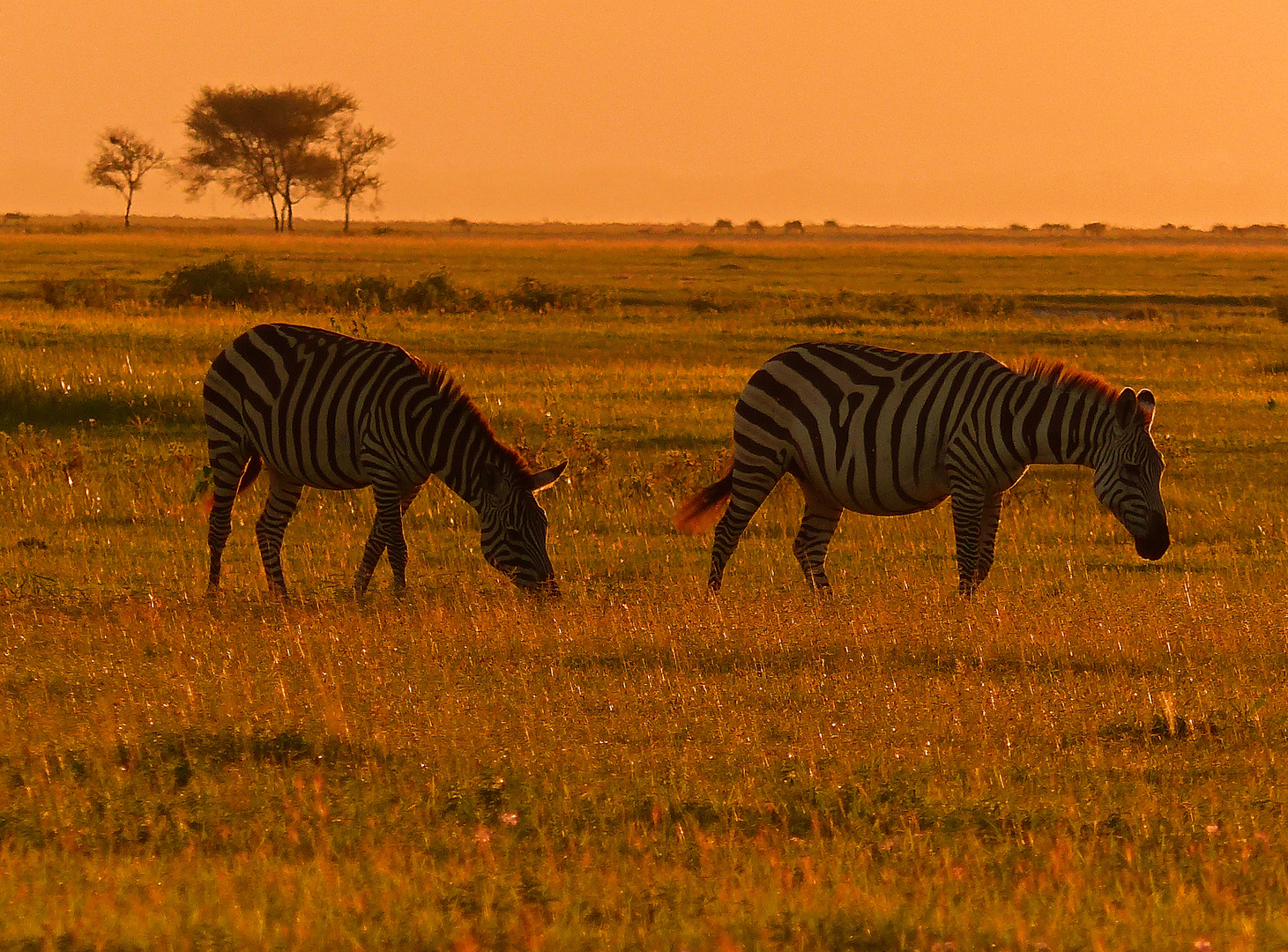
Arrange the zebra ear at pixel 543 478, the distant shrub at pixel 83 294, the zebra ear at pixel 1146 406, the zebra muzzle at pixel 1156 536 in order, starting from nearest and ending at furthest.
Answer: the zebra muzzle at pixel 1156 536 < the zebra ear at pixel 1146 406 < the zebra ear at pixel 543 478 < the distant shrub at pixel 83 294

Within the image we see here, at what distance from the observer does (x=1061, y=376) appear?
11.5 metres

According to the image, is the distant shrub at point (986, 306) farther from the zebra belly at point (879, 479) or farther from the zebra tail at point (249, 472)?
the zebra tail at point (249, 472)

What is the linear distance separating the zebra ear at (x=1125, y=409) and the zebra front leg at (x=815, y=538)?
2.17m

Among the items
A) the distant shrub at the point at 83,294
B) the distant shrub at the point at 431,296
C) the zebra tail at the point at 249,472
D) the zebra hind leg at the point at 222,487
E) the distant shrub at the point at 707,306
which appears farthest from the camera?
the distant shrub at the point at 707,306

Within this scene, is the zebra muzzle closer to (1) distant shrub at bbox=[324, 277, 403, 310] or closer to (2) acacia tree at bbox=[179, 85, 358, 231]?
(1) distant shrub at bbox=[324, 277, 403, 310]

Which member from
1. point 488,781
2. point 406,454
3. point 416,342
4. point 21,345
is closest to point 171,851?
point 488,781

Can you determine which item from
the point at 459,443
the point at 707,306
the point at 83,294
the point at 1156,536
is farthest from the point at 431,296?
the point at 1156,536

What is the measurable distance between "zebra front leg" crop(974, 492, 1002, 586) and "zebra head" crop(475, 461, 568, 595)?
2.96m

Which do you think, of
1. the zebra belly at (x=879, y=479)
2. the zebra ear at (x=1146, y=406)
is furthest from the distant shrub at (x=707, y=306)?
the zebra ear at (x=1146, y=406)

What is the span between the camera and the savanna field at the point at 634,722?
5629 millimetres

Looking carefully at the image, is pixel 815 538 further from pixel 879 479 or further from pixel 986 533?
pixel 986 533

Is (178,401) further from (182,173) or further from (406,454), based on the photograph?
(182,173)

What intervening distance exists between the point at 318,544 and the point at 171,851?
7.99 metres

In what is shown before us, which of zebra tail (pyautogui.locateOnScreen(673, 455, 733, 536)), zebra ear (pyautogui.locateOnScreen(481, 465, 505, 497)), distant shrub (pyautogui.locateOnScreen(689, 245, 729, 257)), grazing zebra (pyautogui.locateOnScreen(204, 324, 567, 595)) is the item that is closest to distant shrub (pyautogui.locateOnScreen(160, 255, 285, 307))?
grazing zebra (pyautogui.locateOnScreen(204, 324, 567, 595))
